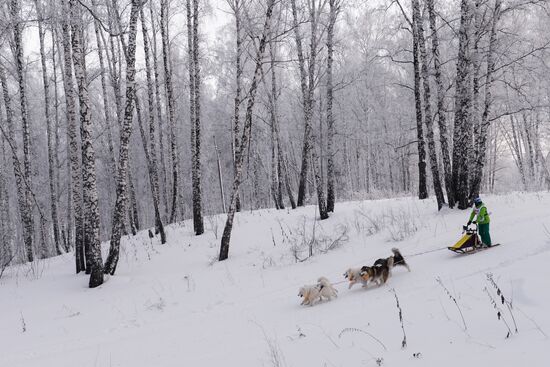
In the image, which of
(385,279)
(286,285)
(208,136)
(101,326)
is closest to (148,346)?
(101,326)

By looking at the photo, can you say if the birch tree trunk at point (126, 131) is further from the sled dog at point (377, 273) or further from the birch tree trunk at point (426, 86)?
the birch tree trunk at point (426, 86)

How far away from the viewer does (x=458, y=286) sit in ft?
16.0

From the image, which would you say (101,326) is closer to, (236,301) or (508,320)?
(236,301)

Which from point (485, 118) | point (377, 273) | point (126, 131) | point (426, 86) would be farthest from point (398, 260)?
point (485, 118)

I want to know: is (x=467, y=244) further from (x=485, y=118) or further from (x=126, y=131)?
(x=126, y=131)

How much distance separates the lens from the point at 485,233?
660 centimetres

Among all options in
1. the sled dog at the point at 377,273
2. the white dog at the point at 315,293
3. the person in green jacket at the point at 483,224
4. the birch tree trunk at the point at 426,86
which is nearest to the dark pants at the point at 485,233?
the person in green jacket at the point at 483,224

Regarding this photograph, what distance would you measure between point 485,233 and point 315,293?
3.25 metres

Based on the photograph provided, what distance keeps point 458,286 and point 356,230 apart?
600 centimetres

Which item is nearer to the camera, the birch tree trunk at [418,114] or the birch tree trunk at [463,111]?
the birch tree trunk at [463,111]

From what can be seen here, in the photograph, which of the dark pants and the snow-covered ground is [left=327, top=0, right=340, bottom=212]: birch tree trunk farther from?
the dark pants

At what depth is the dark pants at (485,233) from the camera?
6586mm

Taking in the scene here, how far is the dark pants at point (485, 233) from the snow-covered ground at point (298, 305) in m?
0.21

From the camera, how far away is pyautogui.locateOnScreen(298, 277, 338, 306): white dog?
5852mm
